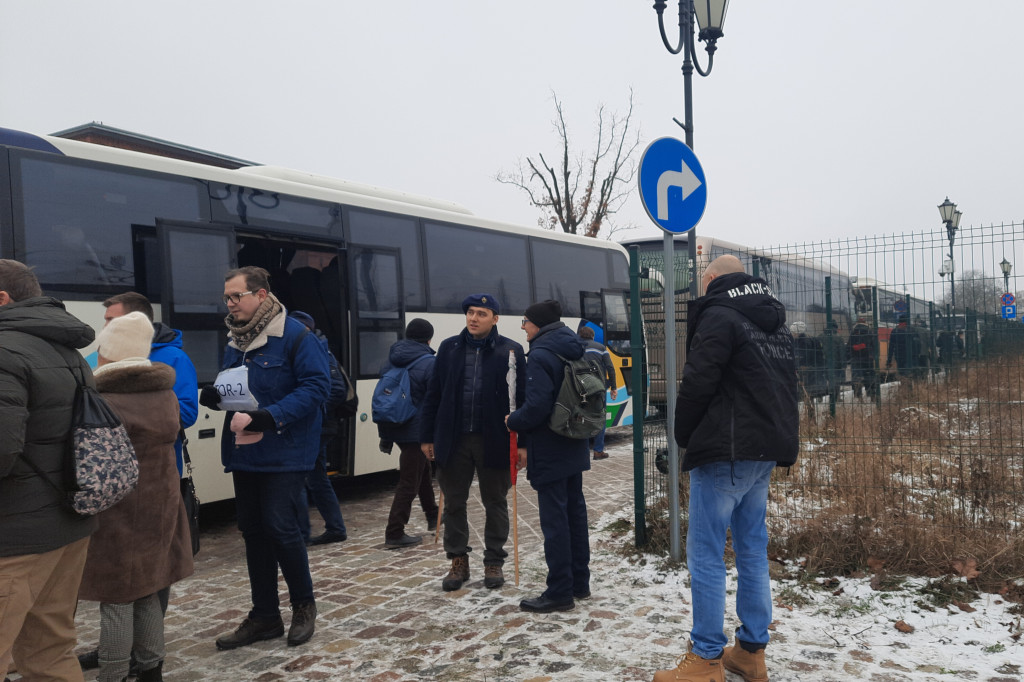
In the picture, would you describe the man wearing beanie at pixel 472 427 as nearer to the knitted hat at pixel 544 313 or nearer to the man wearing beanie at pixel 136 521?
the knitted hat at pixel 544 313

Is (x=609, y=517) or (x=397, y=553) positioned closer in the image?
(x=397, y=553)

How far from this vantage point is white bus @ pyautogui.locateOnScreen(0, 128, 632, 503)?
647 cm

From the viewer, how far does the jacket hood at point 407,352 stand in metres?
6.84

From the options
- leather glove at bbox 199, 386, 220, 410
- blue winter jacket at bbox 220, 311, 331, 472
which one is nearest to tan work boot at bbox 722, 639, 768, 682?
blue winter jacket at bbox 220, 311, 331, 472

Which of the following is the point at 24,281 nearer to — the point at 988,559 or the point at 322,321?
the point at 988,559

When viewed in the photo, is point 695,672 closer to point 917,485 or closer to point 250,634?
point 250,634

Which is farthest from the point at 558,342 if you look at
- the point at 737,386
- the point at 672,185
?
the point at 737,386

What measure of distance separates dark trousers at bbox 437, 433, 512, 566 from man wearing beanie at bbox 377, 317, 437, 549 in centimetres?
121

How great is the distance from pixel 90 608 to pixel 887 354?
5917 mm

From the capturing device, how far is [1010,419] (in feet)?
18.9

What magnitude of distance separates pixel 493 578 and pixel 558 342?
1.66 meters

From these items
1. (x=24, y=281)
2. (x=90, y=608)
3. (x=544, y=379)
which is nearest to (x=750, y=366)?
(x=544, y=379)

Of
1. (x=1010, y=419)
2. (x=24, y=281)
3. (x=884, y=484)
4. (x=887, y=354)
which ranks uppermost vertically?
(x=24, y=281)

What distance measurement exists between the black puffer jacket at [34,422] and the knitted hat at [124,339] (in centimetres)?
64
